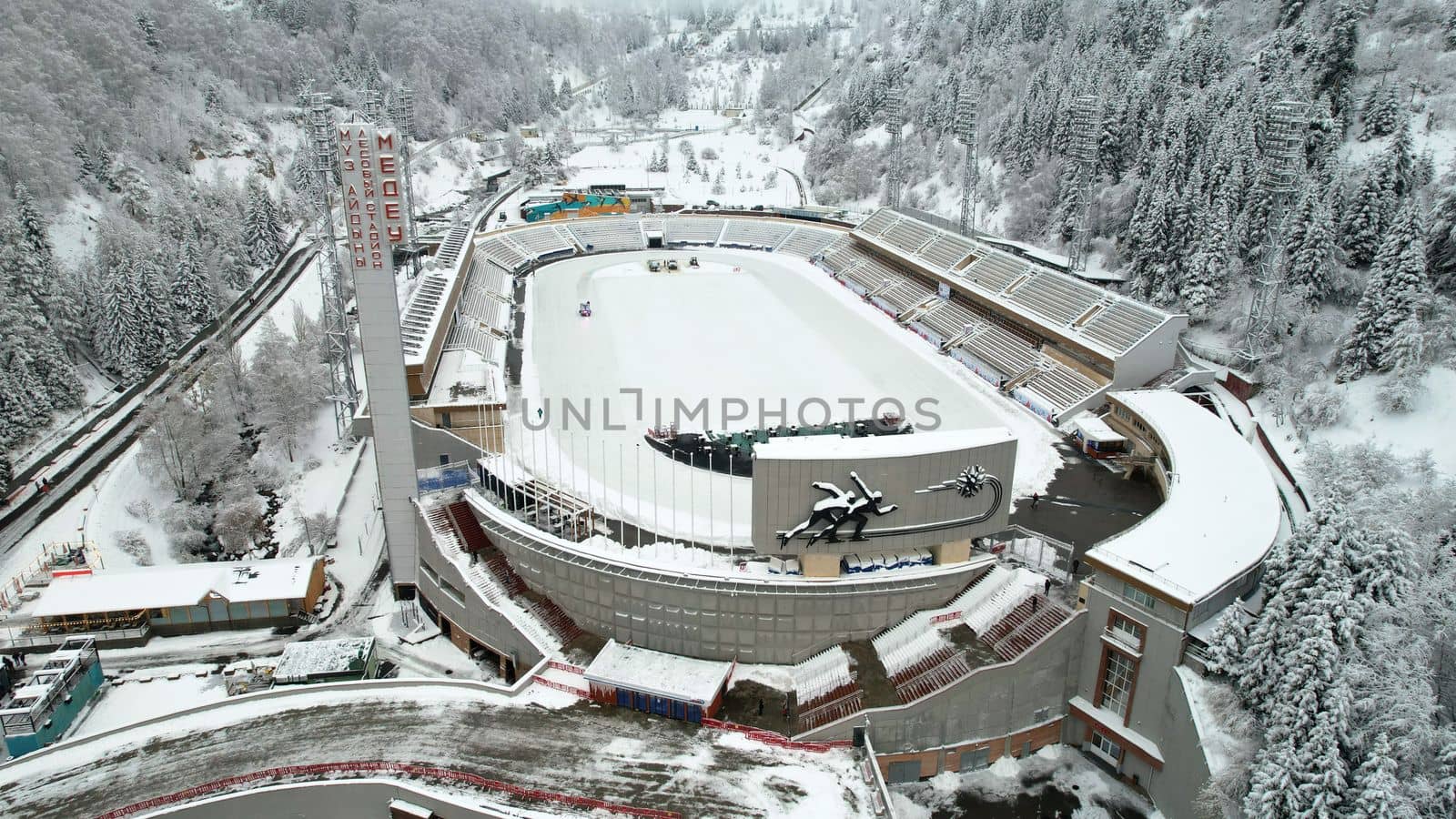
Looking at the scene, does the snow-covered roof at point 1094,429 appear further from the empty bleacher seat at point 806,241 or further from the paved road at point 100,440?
the paved road at point 100,440

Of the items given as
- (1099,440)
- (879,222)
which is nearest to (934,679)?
(1099,440)

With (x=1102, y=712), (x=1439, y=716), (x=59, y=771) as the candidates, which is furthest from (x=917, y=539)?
(x=59, y=771)

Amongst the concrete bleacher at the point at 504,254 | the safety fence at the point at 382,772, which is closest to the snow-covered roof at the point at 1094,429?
the safety fence at the point at 382,772

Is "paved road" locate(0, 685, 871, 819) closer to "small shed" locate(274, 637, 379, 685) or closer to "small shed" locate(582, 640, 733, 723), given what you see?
"small shed" locate(582, 640, 733, 723)

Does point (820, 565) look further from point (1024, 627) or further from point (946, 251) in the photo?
point (946, 251)

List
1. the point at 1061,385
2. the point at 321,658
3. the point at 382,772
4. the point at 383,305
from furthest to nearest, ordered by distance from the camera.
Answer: the point at 1061,385 < the point at 383,305 < the point at 321,658 < the point at 382,772

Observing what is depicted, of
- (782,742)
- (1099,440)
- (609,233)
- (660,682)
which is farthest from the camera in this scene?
(609,233)
